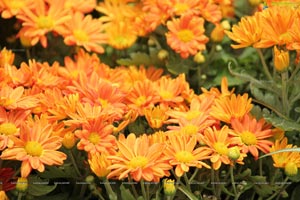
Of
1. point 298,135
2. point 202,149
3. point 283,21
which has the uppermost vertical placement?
point 283,21

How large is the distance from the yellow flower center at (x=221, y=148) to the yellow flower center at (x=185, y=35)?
0.43m

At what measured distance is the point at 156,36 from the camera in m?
2.12

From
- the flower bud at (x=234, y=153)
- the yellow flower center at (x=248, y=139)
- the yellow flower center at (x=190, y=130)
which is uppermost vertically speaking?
the flower bud at (x=234, y=153)

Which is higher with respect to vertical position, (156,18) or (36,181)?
(156,18)

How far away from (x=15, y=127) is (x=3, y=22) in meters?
0.70

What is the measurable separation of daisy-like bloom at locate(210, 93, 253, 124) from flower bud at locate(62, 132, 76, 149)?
1.03 ft

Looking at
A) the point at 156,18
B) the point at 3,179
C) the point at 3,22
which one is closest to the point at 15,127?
the point at 3,179

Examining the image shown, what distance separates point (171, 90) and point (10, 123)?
411mm

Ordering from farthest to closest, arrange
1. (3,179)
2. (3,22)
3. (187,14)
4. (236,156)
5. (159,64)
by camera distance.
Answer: (3,22), (159,64), (187,14), (3,179), (236,156)

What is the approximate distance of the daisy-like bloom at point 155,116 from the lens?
1.68 meters

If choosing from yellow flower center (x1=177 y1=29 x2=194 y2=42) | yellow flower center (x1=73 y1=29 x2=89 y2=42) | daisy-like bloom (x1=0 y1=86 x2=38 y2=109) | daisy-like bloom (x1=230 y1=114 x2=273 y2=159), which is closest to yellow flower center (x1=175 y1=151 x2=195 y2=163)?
daisy-like bloom (x1=230 y1=114 x2=273 y2=159)

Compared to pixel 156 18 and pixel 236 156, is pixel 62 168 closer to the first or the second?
pixel 236 156

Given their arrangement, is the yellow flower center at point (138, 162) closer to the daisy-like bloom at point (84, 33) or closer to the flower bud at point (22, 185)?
the flower bud at point (22, 185)

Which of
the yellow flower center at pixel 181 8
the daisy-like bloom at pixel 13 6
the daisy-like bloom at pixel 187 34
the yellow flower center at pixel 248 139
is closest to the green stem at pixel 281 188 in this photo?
the yellow flower center at pixel 248 139
